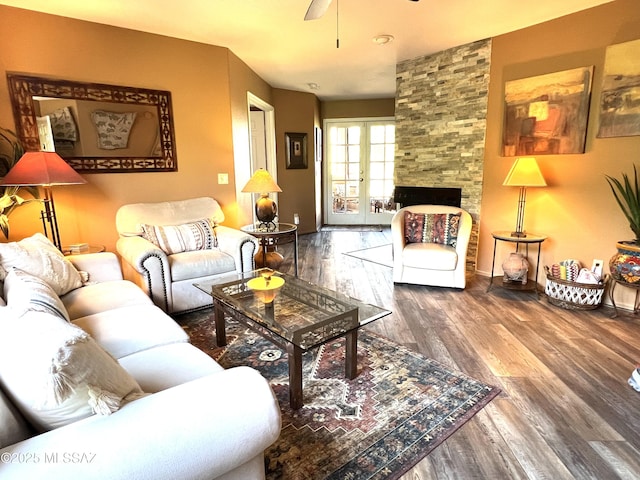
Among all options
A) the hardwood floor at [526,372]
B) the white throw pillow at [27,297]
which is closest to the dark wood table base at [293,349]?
the hardwood floor at [526,372]

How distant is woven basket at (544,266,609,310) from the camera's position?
297cm

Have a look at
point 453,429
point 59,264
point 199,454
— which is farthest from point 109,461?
point 59,264

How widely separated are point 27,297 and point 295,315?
1183 millimetres

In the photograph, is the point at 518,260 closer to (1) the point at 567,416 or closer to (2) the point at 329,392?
(1) the point at 567,416

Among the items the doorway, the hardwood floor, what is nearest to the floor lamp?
the hardwood floor

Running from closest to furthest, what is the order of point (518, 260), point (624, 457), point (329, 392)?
point (624, 457)
point (329, 392)
point (518, 260)

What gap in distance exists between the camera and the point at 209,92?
3.77 m

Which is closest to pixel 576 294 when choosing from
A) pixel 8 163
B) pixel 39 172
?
pixel 39 172

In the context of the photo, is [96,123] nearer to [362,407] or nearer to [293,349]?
[293,349]

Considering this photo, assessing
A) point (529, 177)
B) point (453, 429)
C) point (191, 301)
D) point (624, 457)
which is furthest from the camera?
point (529, 177)

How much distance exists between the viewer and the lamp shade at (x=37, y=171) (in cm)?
248

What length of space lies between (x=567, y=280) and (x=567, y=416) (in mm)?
1706

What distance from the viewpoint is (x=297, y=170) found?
245 inches

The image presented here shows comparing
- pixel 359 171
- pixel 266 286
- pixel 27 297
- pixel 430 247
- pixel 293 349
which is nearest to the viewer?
pixel 27 297
